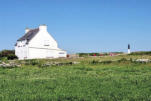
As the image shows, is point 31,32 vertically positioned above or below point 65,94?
above

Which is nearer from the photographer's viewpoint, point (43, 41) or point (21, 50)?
point (43, 41)

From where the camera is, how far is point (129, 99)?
7.35 metres

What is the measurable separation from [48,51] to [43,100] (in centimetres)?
4786

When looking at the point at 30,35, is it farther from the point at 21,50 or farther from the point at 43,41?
the point at 21,50

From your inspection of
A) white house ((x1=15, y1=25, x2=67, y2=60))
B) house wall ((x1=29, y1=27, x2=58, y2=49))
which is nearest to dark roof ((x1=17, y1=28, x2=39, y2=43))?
white house ((x1=15, y1=25, x2=67, y2=60))

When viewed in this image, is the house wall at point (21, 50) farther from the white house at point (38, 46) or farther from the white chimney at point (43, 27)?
the white chimney at point (43, 27)

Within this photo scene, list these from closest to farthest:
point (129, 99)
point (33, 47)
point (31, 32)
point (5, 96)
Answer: point (129, 99) < point (5, 96) < point (33, 47) < point (31, 32)

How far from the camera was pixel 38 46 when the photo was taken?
54.8 m

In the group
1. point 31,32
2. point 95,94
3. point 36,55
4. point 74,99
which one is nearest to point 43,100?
point 74,99

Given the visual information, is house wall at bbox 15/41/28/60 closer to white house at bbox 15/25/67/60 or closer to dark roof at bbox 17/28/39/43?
white house at bbox 15/25/67/60

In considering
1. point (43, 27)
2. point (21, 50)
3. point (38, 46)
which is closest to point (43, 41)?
point (38, 46)

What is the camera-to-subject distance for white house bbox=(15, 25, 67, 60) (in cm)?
5297

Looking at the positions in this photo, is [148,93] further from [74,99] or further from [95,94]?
[74,99]

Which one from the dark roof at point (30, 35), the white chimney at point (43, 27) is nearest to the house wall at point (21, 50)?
the dark roof at point (30, 35)
